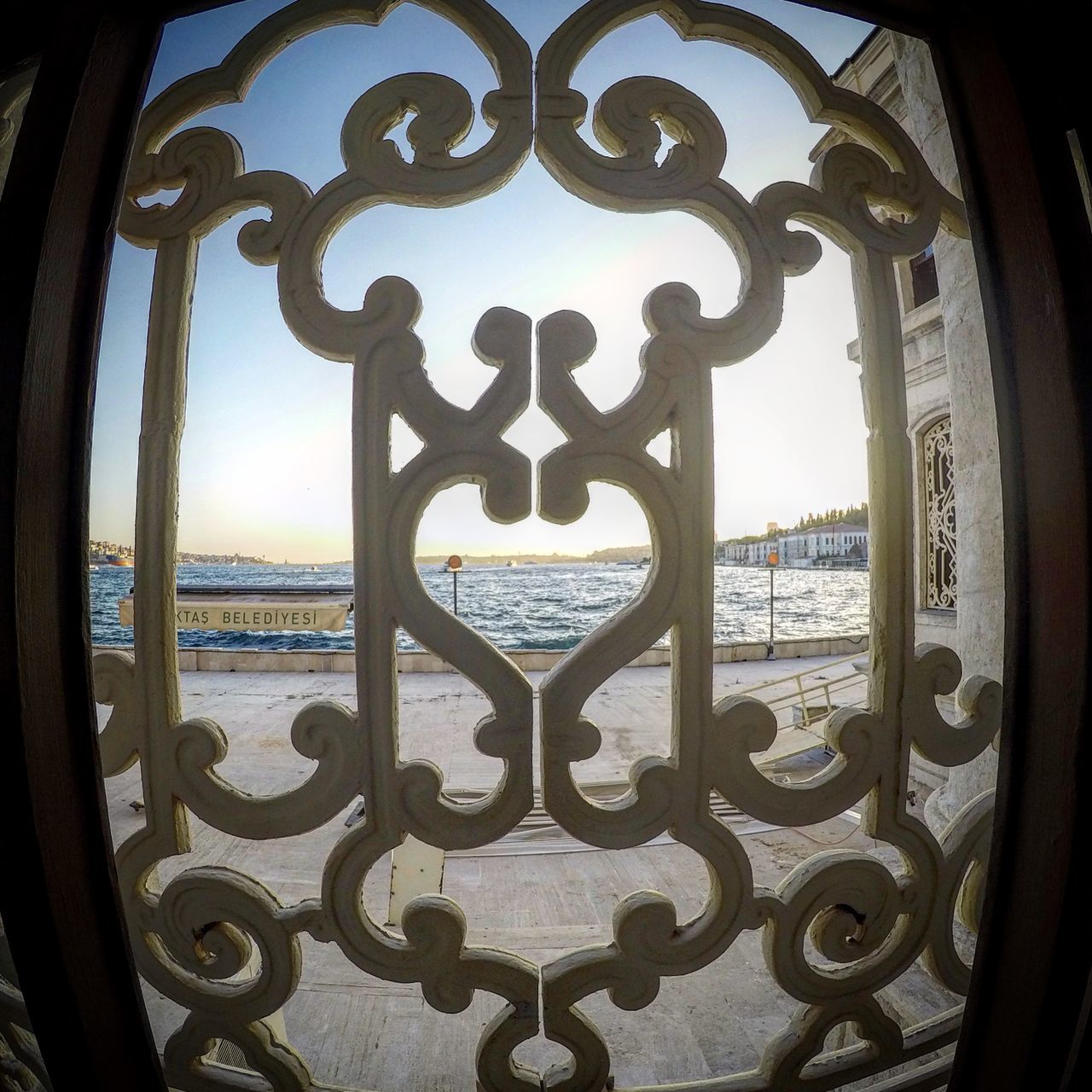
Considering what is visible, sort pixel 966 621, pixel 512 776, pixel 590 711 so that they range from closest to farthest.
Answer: pixel 512 776 → pixel 966 621 → pixel 590 711

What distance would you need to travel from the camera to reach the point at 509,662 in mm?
668

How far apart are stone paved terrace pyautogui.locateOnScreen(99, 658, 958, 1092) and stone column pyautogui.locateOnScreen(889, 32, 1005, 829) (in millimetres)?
550

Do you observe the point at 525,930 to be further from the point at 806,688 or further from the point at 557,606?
the point at 557,606

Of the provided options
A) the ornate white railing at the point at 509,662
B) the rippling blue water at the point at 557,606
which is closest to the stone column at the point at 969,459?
the ornate white railing at the point at 509,662

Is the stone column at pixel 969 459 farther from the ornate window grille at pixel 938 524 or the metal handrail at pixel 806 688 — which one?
the ornate window grille at pixel 938 524

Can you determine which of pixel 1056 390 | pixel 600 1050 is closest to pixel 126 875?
pixel 600 1050

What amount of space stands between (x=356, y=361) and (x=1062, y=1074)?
1.12 m

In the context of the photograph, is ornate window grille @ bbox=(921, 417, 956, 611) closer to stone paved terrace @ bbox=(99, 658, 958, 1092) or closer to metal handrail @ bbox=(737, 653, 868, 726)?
metal handrail @ bbox=(737, 653, 868, 726)

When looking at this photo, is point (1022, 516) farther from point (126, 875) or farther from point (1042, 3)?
point (126, 875)

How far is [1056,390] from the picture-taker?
0.61 metres

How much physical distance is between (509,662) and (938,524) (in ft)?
13.5

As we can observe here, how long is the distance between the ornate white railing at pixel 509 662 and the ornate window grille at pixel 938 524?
354 cm

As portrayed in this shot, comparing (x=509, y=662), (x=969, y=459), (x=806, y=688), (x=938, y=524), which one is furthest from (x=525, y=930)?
(x=806, y=688)

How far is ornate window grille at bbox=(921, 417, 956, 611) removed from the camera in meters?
3.64
